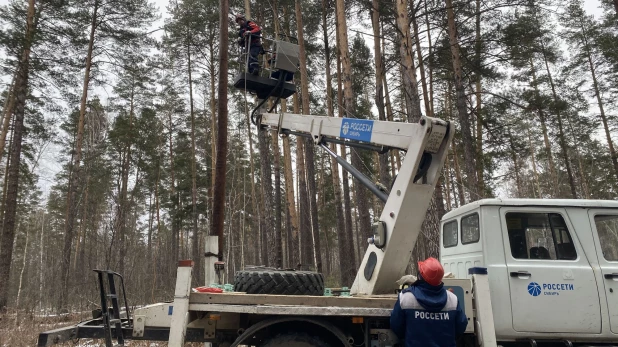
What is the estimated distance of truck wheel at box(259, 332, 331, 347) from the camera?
150 inches

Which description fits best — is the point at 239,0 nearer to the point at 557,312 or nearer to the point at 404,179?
the point at 404,179

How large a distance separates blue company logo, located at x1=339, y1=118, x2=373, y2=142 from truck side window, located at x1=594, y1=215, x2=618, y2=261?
2.77 m

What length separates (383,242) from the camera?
172 inches

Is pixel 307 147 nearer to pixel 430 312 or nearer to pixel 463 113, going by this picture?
pixel 463 113

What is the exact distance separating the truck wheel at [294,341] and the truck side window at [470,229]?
214 centimetres

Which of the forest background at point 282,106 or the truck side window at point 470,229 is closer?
the truck side window at point 470,229

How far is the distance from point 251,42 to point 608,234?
218 inches

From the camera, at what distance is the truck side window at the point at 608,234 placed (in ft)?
14.3

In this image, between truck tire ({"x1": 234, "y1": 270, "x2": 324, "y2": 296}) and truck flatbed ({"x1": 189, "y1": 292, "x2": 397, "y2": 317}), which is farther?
truck tire ({"x1": 234, "y1": 270, "x2": 324, "y2": 296})

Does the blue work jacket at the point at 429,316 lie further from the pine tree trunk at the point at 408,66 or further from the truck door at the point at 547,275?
the pine tree trunk at the point at 408,66

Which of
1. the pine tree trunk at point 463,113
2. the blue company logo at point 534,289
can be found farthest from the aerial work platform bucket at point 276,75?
the pine tree trunk at point 463,113

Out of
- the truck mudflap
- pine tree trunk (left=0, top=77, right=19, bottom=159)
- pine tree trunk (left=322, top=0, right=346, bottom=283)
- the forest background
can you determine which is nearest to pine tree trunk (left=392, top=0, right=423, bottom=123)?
the forest background

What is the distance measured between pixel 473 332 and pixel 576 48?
27.2 m

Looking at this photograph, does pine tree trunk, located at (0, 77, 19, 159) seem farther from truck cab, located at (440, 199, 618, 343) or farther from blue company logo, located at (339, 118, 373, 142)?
truck cab, located at (440, 199, 618, 343)
